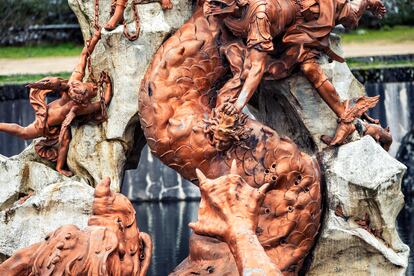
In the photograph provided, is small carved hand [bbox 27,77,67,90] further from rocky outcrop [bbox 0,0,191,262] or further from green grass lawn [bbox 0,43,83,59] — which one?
green grass lawn [bbox 0,43,83,59]

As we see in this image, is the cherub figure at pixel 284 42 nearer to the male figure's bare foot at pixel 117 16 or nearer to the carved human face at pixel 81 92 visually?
the male figure's bare foot at pixel 117 16

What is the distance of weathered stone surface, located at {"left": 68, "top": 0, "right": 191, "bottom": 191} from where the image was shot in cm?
906

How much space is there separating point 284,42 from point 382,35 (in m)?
11.5

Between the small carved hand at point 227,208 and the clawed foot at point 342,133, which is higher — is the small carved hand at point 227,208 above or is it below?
above

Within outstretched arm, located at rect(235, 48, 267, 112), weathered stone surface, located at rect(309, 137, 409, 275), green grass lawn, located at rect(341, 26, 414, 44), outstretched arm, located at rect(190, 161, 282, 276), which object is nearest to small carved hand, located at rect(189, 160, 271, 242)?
outstretched arm, located at rect(190, 161, 282, 276)

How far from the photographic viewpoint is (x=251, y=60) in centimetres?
842

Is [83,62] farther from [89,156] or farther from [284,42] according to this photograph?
[284,42]

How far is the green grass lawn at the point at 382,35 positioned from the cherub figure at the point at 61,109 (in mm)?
9870

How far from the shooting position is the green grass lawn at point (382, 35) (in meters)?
19.2

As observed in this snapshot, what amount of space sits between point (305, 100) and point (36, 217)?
185 centimetres

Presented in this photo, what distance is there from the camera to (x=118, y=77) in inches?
362

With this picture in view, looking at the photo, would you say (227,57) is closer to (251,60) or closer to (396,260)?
(251,60)

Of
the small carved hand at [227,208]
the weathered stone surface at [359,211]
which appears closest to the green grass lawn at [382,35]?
the weathered stone surface at [359,211]

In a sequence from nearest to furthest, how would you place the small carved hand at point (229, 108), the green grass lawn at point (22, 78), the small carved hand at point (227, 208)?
the small carved hand at point (227, 208) → the small carved hand at point (229, 108) → the green grass lawn at point (22, 78)
